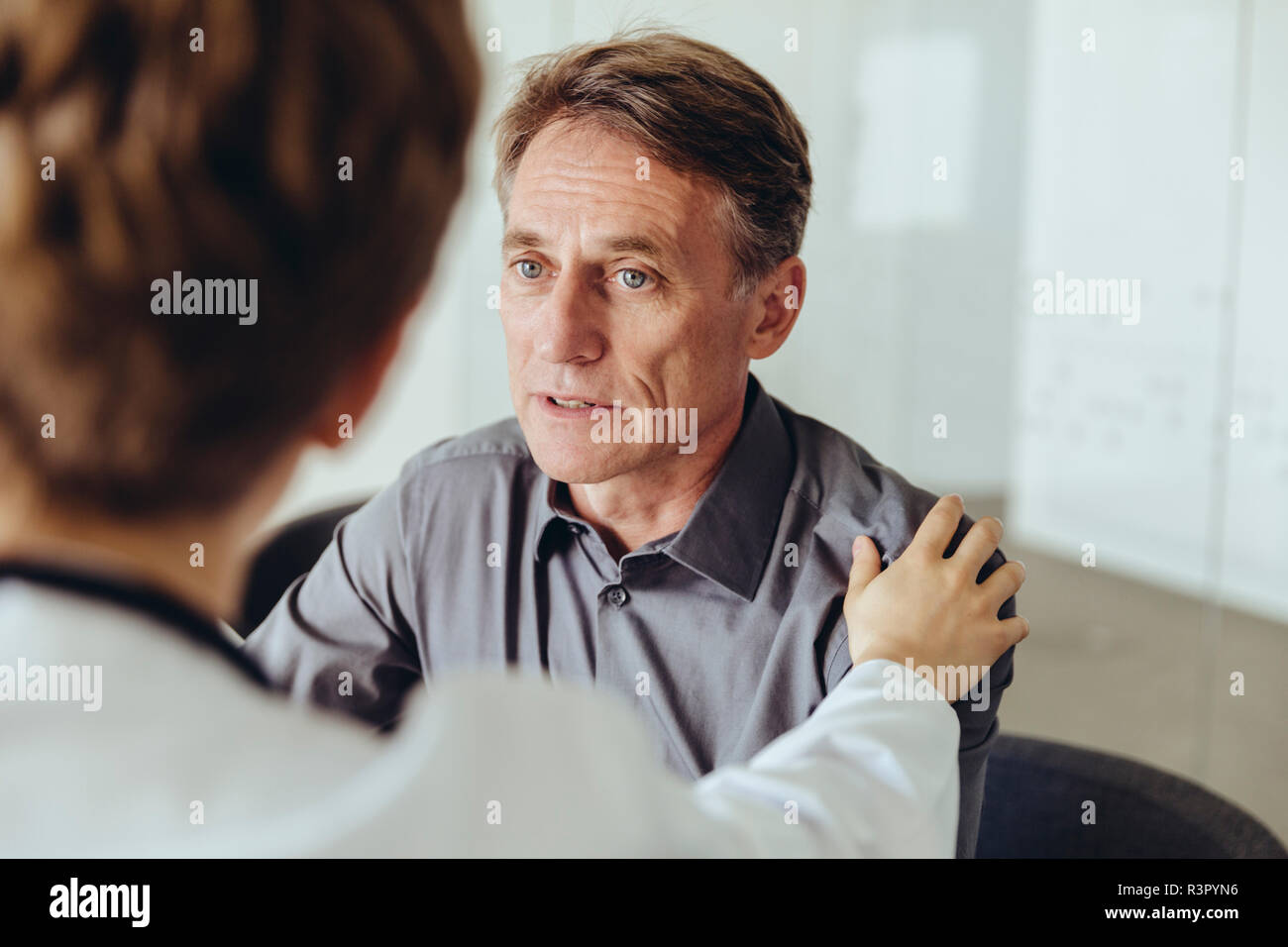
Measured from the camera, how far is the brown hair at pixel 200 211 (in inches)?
18.4

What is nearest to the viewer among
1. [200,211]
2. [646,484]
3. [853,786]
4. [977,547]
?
[200,211]

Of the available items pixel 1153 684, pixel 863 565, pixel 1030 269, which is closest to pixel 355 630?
pixel 863 565

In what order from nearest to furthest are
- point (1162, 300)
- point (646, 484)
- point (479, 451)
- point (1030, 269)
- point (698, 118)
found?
point (698, 118), point (646, 484), point (479, 451), point (1162, 300), point (1030, 269)

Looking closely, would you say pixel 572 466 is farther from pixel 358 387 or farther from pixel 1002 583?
pixel 358 387

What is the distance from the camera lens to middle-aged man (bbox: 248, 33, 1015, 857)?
1127 millimetres

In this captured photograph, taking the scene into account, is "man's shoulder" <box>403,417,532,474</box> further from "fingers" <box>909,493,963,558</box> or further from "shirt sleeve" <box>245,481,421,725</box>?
"fingers" <box>909,493,963,558</box>

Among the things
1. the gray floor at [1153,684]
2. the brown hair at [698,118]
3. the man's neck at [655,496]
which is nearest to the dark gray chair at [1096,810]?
the man's neck at [655,496]

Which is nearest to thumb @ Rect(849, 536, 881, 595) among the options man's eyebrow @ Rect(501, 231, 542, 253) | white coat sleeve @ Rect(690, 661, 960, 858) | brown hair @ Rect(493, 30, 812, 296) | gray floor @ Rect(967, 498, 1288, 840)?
white coat sleeve @ Rect(690, 661, 960, 858)

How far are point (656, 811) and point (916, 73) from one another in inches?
Answer: 131

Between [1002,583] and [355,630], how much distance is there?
665mm

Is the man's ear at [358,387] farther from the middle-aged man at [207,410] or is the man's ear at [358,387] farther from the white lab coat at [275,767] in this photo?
the white lab coat at [275,767]

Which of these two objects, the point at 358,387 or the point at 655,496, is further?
the point at 655,496

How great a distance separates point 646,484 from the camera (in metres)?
1.25
